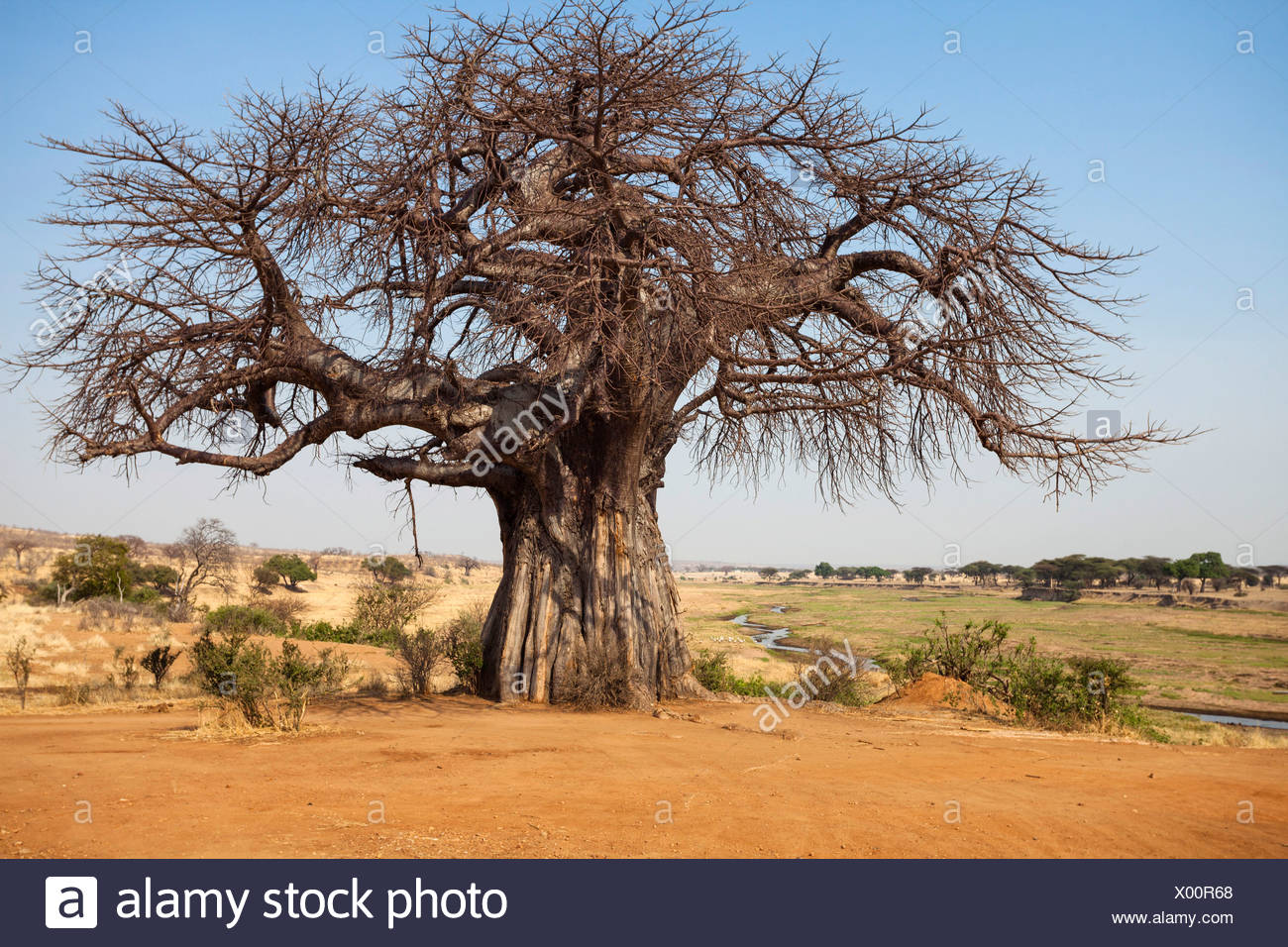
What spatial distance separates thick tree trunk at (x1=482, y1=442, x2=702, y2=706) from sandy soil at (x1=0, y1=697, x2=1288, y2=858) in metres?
1.71

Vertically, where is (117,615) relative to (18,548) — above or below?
below

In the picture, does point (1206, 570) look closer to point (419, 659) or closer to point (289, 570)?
point (289, 570)

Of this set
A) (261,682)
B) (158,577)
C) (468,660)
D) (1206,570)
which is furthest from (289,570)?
(1206,570)

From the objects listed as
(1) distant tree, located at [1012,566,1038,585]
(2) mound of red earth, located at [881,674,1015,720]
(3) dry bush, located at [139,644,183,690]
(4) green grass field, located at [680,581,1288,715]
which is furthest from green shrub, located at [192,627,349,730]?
(1) distant tree, located at [1012,566,1038,585]

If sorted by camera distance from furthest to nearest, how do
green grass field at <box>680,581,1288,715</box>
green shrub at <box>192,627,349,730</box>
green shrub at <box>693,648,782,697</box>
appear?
green grass field at <box>680,581,1288,715</box> < green shrub at <box>693,648,782,697</box> < green shrub at <box>192,627,349,730</box>

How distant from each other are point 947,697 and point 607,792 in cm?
770

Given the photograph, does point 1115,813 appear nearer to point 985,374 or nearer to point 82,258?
point 985,374

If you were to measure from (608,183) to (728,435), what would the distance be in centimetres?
543

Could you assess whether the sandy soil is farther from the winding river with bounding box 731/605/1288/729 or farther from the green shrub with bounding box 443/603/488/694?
the winding river with bounding box 731/605/1288/729

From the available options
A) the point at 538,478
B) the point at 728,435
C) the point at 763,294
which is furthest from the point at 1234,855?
the point at 728,435

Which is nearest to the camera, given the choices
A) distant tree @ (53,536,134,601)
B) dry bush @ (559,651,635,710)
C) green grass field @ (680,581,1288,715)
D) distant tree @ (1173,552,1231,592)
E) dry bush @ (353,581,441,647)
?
dry bush @ (559,651,635,710)

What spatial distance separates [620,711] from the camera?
10.9 m

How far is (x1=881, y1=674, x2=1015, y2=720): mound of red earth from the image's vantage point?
12.4 meters

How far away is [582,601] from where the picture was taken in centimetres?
1171
